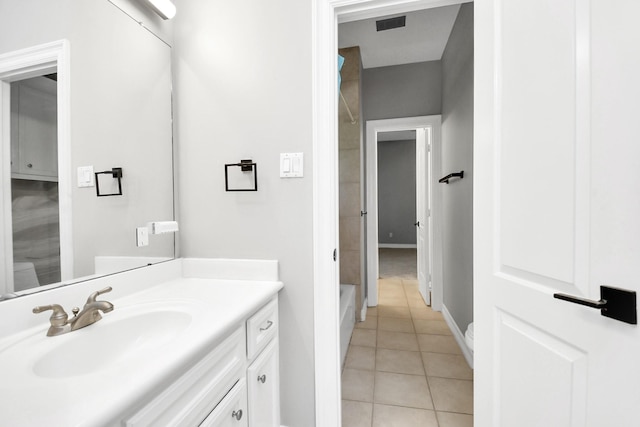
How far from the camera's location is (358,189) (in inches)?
110

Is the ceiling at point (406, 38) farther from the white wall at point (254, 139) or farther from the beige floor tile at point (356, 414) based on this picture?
the beige floor tile at point (356, 414)

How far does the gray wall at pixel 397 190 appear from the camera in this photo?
24.8 feet

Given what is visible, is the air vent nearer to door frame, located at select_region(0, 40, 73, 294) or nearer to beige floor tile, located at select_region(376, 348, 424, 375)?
door frame, located at select_region(0, 40, 73, 294)

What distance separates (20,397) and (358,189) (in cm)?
253

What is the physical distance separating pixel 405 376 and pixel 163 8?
2577mm

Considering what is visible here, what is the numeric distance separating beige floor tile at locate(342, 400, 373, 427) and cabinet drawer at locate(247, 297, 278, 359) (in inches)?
29.3

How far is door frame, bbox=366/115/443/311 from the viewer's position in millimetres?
3061

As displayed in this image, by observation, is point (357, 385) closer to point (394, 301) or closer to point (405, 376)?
point (405, 376)

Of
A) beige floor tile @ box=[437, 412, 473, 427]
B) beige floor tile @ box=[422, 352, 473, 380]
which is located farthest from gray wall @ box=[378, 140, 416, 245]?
beige floor tile @ box=[437, 412, 473, 427]

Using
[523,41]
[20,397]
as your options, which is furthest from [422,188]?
[20,397]

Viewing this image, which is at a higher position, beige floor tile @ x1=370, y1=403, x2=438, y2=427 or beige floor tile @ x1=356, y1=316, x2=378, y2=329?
beige floor tile @ x1=370, y1=403, x2=438, y2=427

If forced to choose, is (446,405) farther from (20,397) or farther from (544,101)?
(20,397)

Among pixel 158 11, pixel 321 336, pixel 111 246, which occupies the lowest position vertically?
pixel 321 336

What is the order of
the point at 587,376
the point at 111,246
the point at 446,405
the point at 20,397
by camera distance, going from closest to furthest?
1. the point at 20,397
2. the point at 587,376
3. the point at 111,246
4. the point at 446,405
